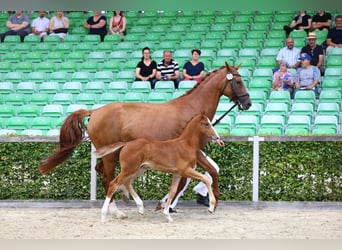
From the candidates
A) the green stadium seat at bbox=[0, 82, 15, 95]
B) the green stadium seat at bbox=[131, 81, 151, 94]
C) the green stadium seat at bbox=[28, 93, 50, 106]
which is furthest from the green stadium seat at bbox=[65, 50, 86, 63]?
the green stadium seat at bbox=[131, 81, 151, 94]

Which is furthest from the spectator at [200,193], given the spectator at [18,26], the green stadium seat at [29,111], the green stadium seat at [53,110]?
the spectator at [18,26]

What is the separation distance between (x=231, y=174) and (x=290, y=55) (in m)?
5.10

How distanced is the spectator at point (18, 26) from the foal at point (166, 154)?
1069 cm

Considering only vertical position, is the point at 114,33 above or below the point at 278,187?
above

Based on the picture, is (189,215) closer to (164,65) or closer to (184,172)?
(184,172)

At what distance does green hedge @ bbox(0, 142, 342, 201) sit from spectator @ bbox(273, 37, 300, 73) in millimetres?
4669

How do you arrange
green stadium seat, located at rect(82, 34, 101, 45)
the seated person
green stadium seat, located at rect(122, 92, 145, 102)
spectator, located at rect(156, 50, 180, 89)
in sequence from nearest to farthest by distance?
the seated person
green stadium seat, located at rect(122, 92, 145, 102)
spectator, located at rect(156, 50, 180, 89)
green stadium seat, located at rect(82, 34, 101, 45)

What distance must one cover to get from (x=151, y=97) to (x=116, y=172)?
4.09 m

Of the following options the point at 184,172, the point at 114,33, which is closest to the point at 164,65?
the point at 114,33

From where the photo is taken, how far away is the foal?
7.53 metres

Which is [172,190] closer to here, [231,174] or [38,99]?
[231,174]

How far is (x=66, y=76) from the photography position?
49.5 feet

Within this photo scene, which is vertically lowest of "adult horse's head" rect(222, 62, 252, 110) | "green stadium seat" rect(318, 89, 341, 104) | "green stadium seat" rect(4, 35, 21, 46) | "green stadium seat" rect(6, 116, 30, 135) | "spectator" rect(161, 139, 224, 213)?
"spectator" rect(161, 139, 224, 213)

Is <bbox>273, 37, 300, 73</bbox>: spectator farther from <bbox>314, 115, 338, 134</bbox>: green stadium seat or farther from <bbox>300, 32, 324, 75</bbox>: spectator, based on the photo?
<bbox>314, 115, 338, 134</bbox>: green stadium seat
